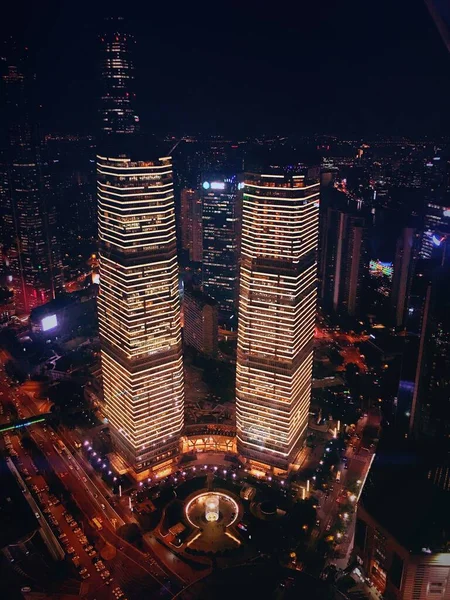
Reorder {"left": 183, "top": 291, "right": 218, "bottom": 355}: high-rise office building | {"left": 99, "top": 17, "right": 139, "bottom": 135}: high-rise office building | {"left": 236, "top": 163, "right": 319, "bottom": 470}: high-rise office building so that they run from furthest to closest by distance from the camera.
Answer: {"left": 99, "top": 17, "right": 139, "bottom": 135}: high-rise office building → {"left": 183, "top": 291, "right": 218, "bottom": 355}: high-rise office building → {"left": 236, "top": 163, "right": 319, "bottom": 470}: high-rise office building

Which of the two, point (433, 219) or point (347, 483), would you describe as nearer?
point (347, 483)

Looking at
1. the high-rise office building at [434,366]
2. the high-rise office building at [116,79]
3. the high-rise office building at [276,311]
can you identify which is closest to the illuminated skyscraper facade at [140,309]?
the high-rise office building at [276,311]

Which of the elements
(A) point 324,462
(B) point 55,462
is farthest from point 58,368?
(A) point 324,462

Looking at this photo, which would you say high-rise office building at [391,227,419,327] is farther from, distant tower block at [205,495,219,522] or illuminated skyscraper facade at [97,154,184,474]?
distant tower block at [205,495,219,522]

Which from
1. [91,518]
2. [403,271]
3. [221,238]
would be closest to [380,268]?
[403,271]

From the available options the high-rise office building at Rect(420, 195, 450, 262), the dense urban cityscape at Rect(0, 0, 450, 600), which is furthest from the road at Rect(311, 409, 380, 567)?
the high-rise office building at Rect(420, 195, 450, 262)

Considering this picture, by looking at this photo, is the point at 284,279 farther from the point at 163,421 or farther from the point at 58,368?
the point at 58,368

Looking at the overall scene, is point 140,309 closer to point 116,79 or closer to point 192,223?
point 192,223
